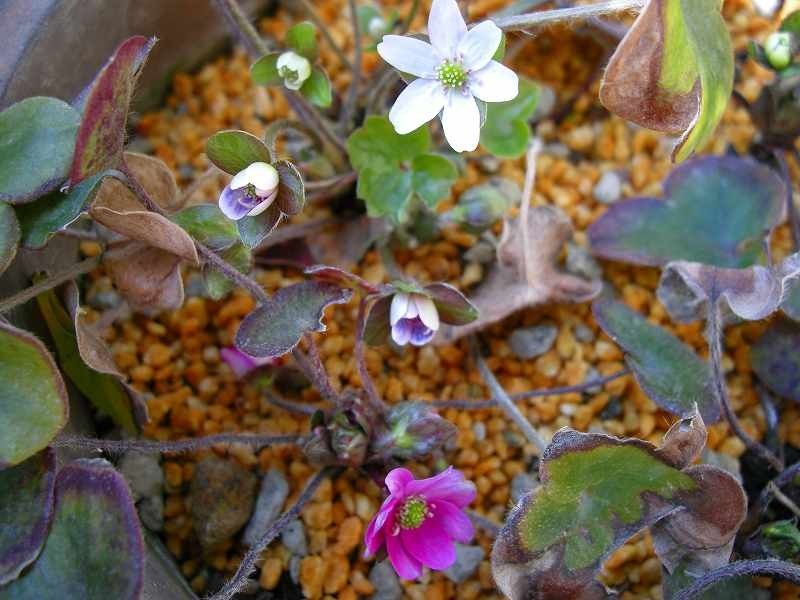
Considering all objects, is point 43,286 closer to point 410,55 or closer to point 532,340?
point 410,55

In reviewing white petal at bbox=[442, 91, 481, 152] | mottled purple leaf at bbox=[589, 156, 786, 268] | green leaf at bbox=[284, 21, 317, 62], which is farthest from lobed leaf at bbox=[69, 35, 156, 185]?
mottled purple leaf at bbox=[589, 156, 786, 268]

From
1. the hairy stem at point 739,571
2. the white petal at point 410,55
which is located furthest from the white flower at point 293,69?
the hairy stem at point 739,571

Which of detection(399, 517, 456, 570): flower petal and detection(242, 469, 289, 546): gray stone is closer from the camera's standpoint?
detection(399, 517, 456, 570): flower petal

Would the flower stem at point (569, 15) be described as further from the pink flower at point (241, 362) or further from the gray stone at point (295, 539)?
the gray stone at point (295, 539)

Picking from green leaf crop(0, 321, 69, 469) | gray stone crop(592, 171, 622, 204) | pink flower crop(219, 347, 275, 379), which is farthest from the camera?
gray stone crop(592, 171, 622, 204)

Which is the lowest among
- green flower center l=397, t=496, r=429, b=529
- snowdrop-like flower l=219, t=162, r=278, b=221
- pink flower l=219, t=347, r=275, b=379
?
green flower center l=397, t=496, r=429, b=529

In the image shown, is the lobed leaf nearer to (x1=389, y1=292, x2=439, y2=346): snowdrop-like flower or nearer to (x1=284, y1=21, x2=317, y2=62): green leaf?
(x1=284, y1=21, x2=317, y2=62): green leaf

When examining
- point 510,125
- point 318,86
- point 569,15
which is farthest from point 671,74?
point 318,86
